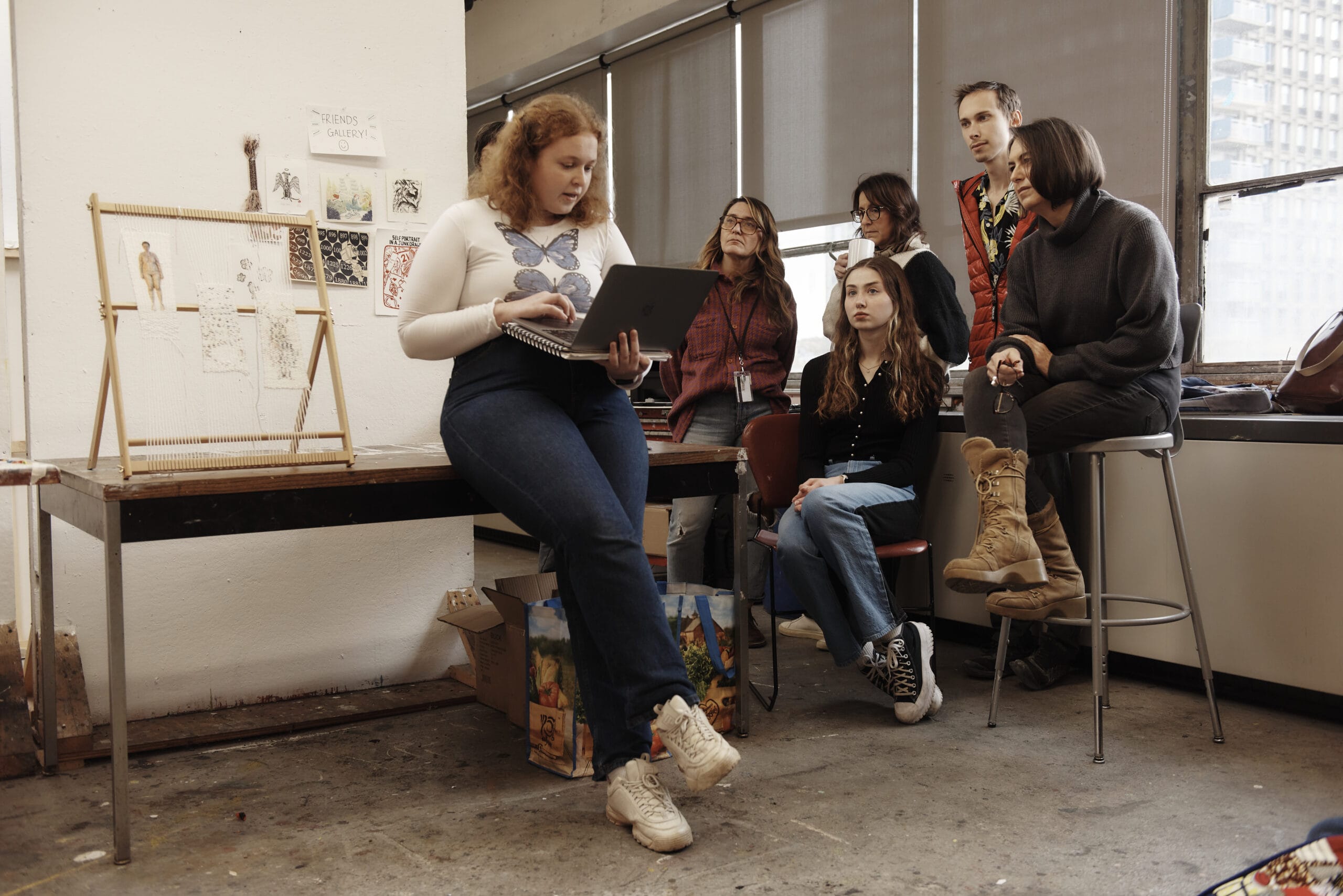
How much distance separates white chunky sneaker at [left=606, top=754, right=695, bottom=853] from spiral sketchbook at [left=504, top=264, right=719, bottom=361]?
2.53 ft

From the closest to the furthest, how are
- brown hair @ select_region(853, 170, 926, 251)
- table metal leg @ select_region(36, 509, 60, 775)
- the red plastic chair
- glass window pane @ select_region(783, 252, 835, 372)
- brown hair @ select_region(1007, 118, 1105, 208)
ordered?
table metal leg @ select_region(36, 509, 60, 775)
brown hair @ select_region(1007, 118, 1105, 208)
the red plastic chair
brown hair @ select_region(853, 170, 926, 251)
glass window pane @ select_region(783, 252, 835, 372)

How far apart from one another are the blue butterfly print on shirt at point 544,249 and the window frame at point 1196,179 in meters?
2.13

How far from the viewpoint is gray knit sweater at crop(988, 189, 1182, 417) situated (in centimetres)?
237

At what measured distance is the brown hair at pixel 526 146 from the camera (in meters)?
2.18

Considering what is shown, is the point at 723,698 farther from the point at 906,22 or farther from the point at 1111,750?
the point at 906,22

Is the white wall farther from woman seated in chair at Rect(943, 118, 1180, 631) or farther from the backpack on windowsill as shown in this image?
the backpack on windowsill

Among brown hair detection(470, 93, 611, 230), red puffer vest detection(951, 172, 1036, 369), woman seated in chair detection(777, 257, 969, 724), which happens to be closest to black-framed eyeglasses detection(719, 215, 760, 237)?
woman seated in chair detection(777, 257, 969, 724)

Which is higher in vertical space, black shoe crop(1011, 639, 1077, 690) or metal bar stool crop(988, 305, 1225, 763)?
metal bar stool crop(988, 305, 1225, 763)

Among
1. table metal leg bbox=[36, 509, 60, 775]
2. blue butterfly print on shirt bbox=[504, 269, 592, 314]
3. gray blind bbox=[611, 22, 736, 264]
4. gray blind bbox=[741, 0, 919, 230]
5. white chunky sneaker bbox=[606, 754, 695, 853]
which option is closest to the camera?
white chunky sneaker bbox=[606, 754, 695, 853]

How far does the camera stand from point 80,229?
265 cm

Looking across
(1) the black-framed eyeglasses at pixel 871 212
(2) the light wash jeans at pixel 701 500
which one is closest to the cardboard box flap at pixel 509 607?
(2) the light wash jeans at pixel 701 500

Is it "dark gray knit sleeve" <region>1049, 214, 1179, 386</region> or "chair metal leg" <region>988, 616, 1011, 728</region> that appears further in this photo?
"chair metal leg" <region>988, 616, 1011, 728</region>

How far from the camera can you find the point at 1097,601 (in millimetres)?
2420

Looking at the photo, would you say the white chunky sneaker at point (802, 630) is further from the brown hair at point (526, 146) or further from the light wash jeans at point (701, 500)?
the brown hair at point (526, 146)
